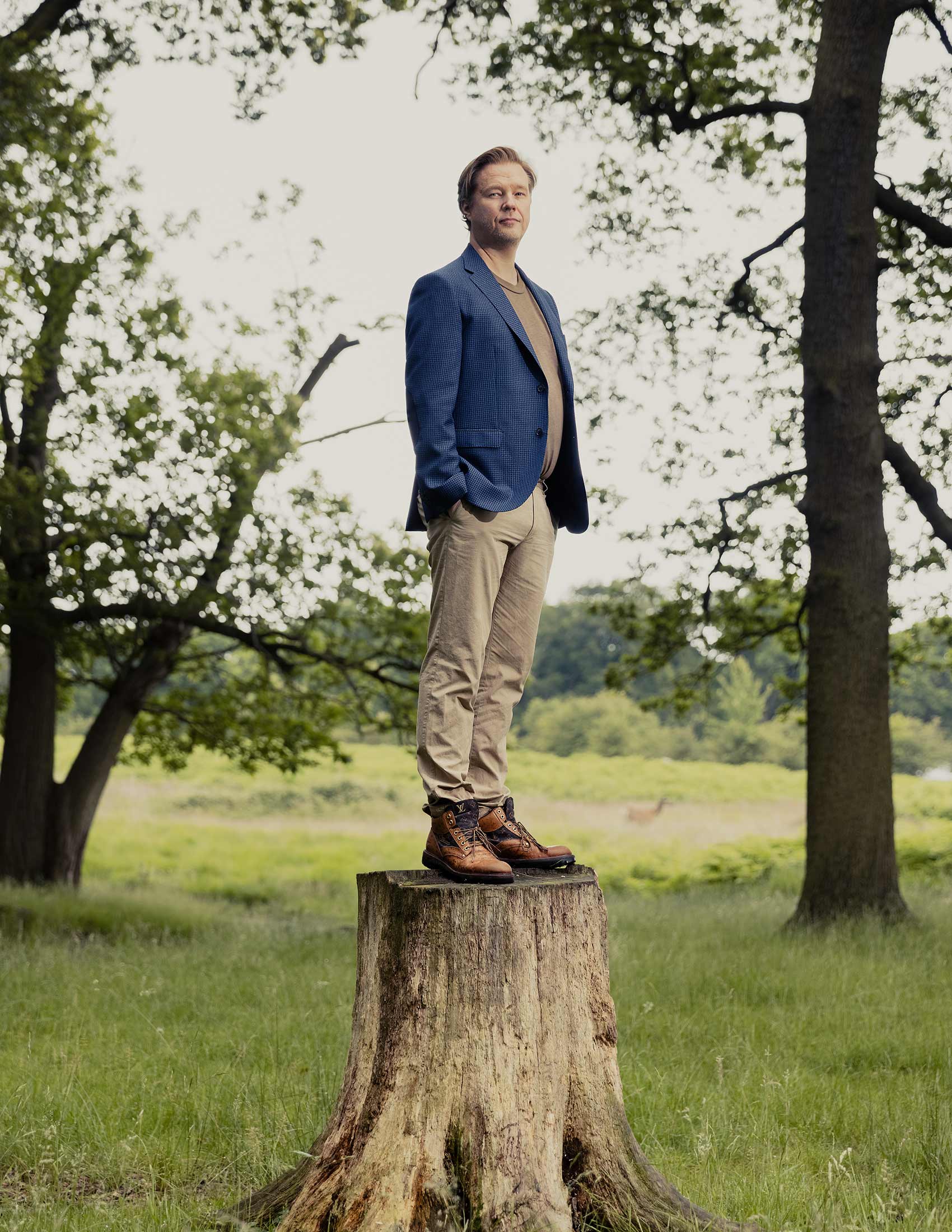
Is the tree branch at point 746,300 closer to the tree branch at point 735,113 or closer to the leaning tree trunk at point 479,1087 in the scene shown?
the tree branch at point 735,113

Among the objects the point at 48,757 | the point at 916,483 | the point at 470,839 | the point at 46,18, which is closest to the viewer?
the point at 470,839

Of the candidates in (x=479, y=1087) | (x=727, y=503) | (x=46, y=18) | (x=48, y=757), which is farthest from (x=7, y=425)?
(x=479, y=1087)

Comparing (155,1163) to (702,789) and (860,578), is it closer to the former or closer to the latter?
(860,578)

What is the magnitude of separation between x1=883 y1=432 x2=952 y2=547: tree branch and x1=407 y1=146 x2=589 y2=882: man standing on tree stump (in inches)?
289

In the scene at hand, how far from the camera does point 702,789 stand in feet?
134

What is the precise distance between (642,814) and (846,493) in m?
26.6

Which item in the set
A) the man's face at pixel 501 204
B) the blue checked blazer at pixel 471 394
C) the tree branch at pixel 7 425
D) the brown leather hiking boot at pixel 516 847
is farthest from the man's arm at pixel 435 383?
the tree branch at pixel 7 425

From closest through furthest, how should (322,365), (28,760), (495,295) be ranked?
(495,295) < (28,760) < (322,365)

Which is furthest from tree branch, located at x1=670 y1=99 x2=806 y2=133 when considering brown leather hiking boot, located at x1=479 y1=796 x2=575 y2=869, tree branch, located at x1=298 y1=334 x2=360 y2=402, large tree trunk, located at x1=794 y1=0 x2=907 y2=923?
brown leather hiking boot, located at x1=479 y1=796 x2=575 y2=869

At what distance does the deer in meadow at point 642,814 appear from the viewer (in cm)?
3475

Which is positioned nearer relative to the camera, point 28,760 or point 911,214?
point 911,214

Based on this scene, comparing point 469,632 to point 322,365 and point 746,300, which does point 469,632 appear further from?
point 322,365

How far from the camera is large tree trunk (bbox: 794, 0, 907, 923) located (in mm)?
9406

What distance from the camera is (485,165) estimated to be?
12.7 feet
